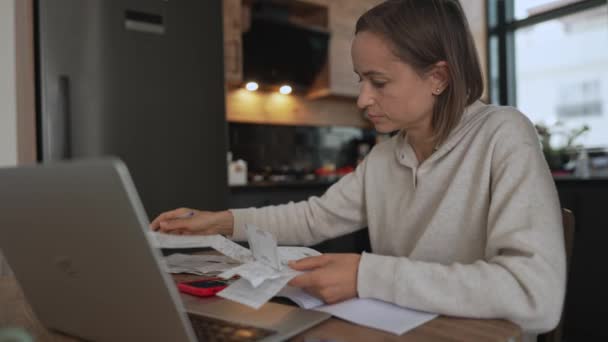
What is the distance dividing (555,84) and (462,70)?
2947 mm

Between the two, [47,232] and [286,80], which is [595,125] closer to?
[286,80]

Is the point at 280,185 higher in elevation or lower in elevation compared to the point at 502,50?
lower

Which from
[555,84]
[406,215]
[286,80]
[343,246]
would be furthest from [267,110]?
[406,215]

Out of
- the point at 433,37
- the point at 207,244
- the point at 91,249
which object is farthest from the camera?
the point at 433,37

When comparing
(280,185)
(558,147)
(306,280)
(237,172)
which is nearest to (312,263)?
(306,280)

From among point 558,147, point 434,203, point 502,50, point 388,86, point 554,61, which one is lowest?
point 434,203

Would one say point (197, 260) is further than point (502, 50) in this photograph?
No

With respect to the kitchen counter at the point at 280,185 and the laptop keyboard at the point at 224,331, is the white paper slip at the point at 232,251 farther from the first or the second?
the kitchen counter at the point at 280,185

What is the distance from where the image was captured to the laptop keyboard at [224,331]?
51 centimetres

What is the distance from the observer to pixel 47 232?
47cm

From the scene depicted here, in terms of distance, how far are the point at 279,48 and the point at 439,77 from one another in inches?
89.5

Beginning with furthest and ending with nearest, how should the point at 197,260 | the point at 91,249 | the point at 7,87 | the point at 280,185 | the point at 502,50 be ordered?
1. the point at 502,50
2. the point at 280,185
3. the point at 7,87
4. the point at 197,260
5. the point at 91,249

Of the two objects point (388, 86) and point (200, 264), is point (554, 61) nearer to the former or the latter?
point (388, 86)

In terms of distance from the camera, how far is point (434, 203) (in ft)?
3.13
